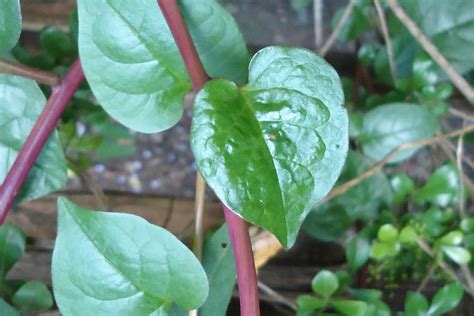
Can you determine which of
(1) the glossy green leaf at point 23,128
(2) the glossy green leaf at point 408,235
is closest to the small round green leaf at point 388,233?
(2) the glossy green leaf at point 408,235

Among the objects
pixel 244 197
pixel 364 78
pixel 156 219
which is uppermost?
pixel 244 197

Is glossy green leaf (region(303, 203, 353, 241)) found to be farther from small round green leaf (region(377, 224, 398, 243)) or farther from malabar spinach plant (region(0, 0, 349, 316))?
malabar spinach plant (region(0, 0, 349, 316))

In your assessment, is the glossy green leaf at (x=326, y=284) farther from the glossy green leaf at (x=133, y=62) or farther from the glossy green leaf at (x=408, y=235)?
the glossy green leaf at (x=133, y=62)

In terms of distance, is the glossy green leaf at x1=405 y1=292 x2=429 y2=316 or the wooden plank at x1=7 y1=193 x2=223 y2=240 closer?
the glossy green leaf at x1=405 y1=292 x2=429 y2=316

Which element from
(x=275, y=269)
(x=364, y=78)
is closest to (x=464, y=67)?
(x=364, y=78)

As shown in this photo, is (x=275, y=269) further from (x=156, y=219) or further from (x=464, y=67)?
(x=464, y=67)

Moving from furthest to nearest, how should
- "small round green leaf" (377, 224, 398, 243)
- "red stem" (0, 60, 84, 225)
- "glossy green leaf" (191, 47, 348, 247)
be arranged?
"small round green leaf" (377, 224, 398, 243), "red stem" (0, 60, 84, 225), "glossy green leaf" (191, 47, 348, 247)

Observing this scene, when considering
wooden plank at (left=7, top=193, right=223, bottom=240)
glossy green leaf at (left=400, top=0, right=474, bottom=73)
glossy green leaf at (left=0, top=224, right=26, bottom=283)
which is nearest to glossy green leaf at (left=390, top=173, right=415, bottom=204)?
glossy green leaf at (left=400, top=0, right=474, bottom=73)
